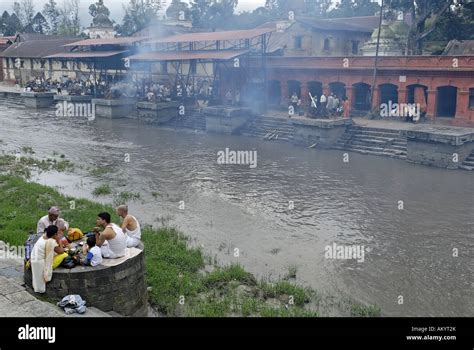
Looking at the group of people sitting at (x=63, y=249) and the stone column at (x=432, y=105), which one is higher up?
the stone column at (x=432, y=105)

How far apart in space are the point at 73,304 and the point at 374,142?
17.9 metres

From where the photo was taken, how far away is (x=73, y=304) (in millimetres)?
7047

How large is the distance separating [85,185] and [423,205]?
11.0 metres

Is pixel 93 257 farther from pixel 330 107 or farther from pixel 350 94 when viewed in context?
pixel 350 94

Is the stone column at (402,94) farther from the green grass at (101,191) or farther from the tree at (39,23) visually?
the tree at (39,23)

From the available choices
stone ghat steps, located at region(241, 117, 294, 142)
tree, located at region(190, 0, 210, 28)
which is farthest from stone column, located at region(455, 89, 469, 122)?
tree, located at region(190, 0, 210, 28)

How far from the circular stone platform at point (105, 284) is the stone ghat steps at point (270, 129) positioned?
18.2 metres

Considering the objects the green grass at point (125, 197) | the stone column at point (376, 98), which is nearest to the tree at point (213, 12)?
the stone column at point (376, 98)

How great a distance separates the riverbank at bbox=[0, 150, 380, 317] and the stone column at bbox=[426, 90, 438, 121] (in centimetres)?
1685

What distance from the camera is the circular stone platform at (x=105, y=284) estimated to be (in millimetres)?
7340

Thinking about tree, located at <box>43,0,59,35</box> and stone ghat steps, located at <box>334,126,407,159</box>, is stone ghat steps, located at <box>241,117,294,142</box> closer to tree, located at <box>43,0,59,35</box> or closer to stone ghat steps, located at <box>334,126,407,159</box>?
stone ghat steps, located at <box>334,126,407,159</box>

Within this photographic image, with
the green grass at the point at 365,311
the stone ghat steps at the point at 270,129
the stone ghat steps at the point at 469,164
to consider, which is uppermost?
the stone ghat steps at the point at 270,129

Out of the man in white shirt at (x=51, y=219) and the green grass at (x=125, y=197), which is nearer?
the man in white shirt at (x=51, y=219)

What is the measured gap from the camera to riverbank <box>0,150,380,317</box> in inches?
332
